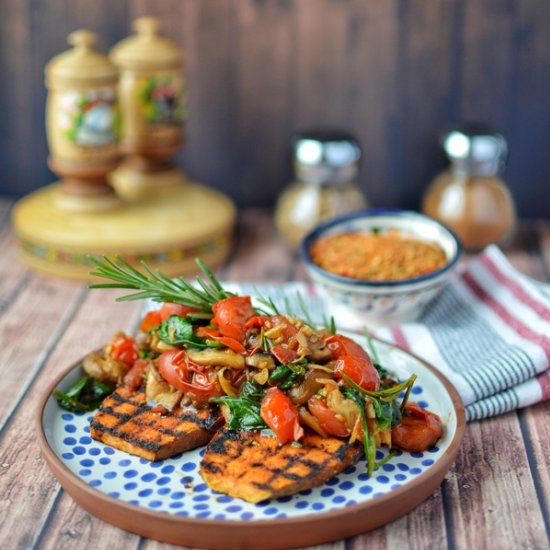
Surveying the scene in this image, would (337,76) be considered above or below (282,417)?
above

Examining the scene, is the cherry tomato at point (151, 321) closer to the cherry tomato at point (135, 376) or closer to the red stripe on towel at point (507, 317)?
the cherry tomato at point (135, 376)

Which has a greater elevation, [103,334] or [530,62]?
[530,62]

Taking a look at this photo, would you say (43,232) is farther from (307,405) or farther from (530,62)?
(530,62)

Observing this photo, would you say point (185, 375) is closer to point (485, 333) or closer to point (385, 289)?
point (385, 289)

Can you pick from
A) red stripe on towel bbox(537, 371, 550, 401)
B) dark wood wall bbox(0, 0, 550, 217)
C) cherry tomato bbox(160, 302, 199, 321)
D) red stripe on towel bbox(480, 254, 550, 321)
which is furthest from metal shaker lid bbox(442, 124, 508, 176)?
cherry tomato bbox(160, 302, 199, 321)

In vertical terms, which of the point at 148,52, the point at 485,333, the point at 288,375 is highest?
the point at 148,52

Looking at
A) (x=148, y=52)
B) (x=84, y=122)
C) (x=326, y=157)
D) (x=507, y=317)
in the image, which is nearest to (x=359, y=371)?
(x=507, y=317)

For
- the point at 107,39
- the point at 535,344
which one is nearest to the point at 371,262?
the point at 535,344
